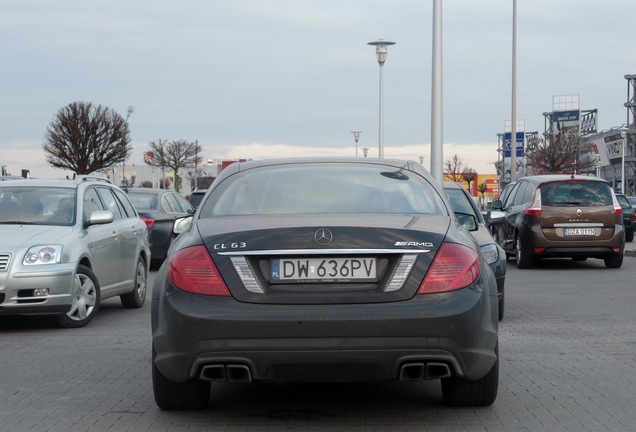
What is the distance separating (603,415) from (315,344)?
6.34 ft

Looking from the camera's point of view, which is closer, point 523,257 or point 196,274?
point 196,274

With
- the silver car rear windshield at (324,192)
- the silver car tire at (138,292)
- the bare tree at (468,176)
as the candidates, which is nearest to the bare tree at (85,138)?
the bare tree at (468,176)

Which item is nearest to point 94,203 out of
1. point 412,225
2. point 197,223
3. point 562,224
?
point 197,223

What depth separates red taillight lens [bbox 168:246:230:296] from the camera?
5.52 m

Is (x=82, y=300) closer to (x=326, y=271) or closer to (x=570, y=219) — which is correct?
(x=326, y=271)

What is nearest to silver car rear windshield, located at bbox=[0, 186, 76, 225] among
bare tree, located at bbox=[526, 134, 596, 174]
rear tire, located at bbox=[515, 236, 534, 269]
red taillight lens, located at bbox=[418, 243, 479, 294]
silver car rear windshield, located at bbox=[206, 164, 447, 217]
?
silver car rear windshield, located at bbox=[206, 164, 447, 217]

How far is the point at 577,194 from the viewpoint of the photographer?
19312mm

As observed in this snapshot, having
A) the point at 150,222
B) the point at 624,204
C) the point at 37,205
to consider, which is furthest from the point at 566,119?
the point at 37,205

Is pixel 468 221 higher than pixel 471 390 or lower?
higher

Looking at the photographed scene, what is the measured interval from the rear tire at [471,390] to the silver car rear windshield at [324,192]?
988 millimetres

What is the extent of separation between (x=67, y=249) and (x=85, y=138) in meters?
71.6

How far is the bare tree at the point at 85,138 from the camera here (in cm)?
8006

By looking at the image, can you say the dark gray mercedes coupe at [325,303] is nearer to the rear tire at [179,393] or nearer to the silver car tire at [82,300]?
the rear tire at [179,393]

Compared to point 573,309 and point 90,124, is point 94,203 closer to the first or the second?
point 573,309
